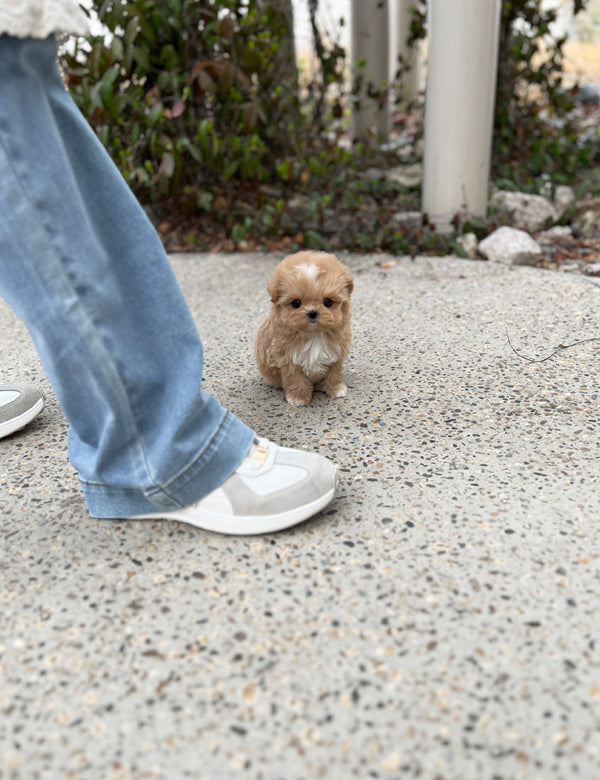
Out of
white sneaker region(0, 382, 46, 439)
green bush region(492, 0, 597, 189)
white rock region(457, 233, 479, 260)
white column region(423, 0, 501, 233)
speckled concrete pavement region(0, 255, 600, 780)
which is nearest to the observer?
speckled concrete pavement region(0, 255, 600, 780)

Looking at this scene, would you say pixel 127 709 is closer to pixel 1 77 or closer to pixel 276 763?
pixel 276 763

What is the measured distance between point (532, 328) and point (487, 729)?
2.08 metres

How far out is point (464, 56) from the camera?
388cm

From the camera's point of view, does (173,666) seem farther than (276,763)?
Yes

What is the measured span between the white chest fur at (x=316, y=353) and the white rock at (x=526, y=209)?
2.78 m

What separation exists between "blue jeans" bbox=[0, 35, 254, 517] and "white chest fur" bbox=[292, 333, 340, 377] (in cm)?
61

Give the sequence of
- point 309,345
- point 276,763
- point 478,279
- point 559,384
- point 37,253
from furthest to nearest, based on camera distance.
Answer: point 478,279 → point 559,384 → point 309,345 → point 37,253 → point 276,763

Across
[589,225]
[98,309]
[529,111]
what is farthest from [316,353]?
[529,111]

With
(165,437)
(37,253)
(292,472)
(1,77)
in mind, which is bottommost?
(292,472)

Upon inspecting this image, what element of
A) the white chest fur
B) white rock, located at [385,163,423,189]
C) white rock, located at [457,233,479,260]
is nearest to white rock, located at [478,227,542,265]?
white rock, located at [457,233,479,260]

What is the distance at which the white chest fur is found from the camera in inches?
92.3

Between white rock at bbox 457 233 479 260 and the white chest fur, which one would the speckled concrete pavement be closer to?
the white chest fur

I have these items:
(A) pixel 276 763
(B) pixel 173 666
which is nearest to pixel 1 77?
(B) pixel 173 666

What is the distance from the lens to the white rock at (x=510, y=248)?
13.0 ft
